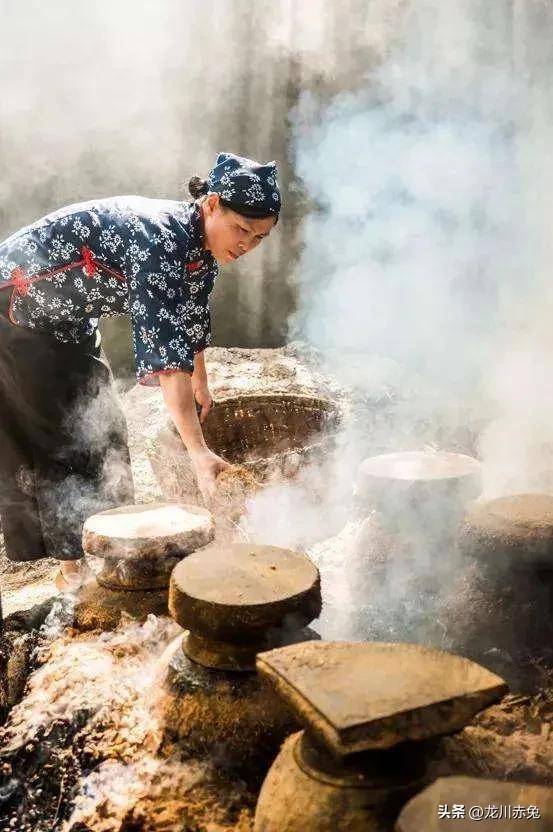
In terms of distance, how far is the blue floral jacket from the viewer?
3057 mm

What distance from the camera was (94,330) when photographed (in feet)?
12.9

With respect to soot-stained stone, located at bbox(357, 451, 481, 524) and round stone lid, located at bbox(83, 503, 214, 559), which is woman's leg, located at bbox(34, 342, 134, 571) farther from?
soot-stained stone, located at bbox(357, 451, 481, 524)

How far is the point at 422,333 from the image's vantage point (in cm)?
757

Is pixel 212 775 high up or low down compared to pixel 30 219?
down

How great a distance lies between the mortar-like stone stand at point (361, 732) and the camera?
1.55 meters

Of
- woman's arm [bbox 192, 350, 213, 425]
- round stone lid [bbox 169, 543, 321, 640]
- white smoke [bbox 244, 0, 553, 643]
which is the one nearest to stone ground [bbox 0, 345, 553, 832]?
round stone lid [bbox 169, 543, 321, 640]

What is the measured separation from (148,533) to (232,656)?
89 cm

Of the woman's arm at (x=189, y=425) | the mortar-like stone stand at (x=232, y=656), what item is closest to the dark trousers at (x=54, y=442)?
the woman's arm at (x=189, y=425)

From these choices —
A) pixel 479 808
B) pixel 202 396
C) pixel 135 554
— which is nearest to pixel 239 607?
pixel 135 554

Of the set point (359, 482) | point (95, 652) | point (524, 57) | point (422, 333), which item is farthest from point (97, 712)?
point (524, 57)

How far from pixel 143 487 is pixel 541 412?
3894mm

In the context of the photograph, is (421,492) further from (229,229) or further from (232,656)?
(229,229)

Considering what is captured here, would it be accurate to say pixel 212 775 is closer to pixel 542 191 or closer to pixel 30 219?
pixel 542 191

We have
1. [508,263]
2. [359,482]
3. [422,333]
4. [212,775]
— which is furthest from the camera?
[422,333]
